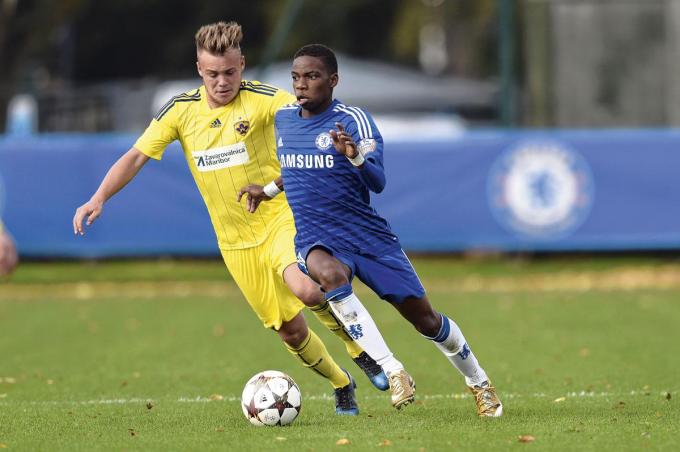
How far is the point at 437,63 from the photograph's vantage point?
55.8m

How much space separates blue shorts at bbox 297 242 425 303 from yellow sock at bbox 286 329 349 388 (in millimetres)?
857

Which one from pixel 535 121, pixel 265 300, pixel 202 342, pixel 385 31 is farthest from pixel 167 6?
pixel 265 300

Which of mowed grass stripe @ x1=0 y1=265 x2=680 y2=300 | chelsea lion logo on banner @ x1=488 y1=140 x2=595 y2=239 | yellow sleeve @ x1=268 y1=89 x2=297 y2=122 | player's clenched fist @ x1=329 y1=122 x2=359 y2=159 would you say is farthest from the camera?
chelsea lion logo on banner @ x1=488 y1=140 x2=595 y2=239

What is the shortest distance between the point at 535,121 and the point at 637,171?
249cm

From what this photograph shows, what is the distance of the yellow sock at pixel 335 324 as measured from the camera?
848cm

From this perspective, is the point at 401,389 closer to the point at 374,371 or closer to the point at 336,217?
the point at 374,371

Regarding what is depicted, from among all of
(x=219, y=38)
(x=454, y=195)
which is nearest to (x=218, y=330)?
(x=454, y=195)

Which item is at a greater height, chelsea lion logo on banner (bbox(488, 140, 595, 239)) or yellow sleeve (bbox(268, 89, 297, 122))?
yellow sleeve (bbox(268, 89, 297, 122))

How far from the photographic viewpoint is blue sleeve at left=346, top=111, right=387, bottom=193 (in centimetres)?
771

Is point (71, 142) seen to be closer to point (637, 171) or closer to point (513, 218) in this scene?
point (513, 218)

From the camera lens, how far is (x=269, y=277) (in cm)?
880

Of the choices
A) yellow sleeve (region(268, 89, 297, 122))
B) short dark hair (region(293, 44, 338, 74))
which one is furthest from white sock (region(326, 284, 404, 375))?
yellow sleeve (region(268, 89, 297, 122))

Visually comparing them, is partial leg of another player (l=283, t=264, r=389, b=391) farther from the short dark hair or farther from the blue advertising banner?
the blue advertising banner

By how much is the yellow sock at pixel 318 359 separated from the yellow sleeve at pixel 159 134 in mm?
1535
